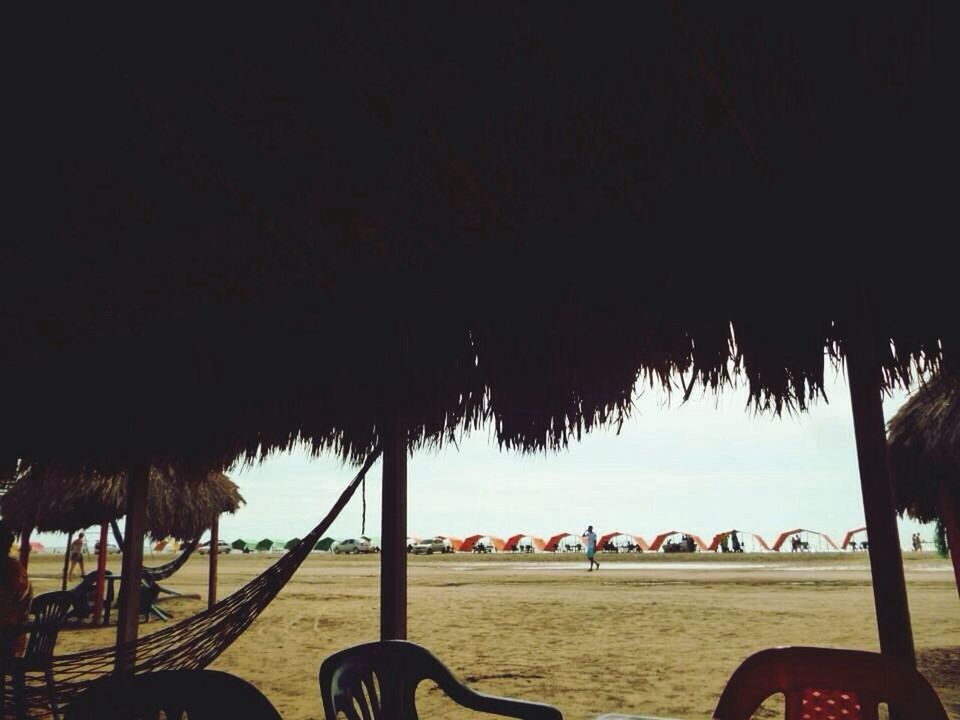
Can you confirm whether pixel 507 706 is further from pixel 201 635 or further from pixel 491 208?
pixel 201 635

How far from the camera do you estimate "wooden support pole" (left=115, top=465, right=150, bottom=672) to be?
12.4 feet

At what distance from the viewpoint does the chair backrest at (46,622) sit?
2.75 m

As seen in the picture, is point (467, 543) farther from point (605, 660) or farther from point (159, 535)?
point (605, 660)

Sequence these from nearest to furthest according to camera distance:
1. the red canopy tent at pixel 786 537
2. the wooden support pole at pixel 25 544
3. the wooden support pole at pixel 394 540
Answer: the wooden support pole at pixel 394 540 < the wooden support pole at pixel 25 544 < the red canopy tent at pixel 786 537

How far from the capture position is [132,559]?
3.88m

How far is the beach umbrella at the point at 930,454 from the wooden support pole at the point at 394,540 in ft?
12.0

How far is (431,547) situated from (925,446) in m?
33.5

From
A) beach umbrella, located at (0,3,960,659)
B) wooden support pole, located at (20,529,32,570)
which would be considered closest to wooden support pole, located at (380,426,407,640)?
beach umbrella, located at (0,3,960,659)

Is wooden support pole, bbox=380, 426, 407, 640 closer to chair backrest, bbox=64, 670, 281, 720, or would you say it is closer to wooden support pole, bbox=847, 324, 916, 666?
chair backrest, bbox=64, 670, 281, 720

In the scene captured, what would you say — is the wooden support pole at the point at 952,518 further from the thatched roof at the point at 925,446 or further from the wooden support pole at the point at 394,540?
the wooden support pole at the point at 394,540

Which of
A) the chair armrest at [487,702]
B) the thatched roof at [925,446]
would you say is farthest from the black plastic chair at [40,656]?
the thatched roof at [925,446]

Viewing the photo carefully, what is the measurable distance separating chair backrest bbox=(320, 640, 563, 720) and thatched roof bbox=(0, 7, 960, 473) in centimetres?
117

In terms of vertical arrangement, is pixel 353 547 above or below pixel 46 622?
below

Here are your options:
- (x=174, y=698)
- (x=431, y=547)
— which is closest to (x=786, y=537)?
(x=431, y=547)
